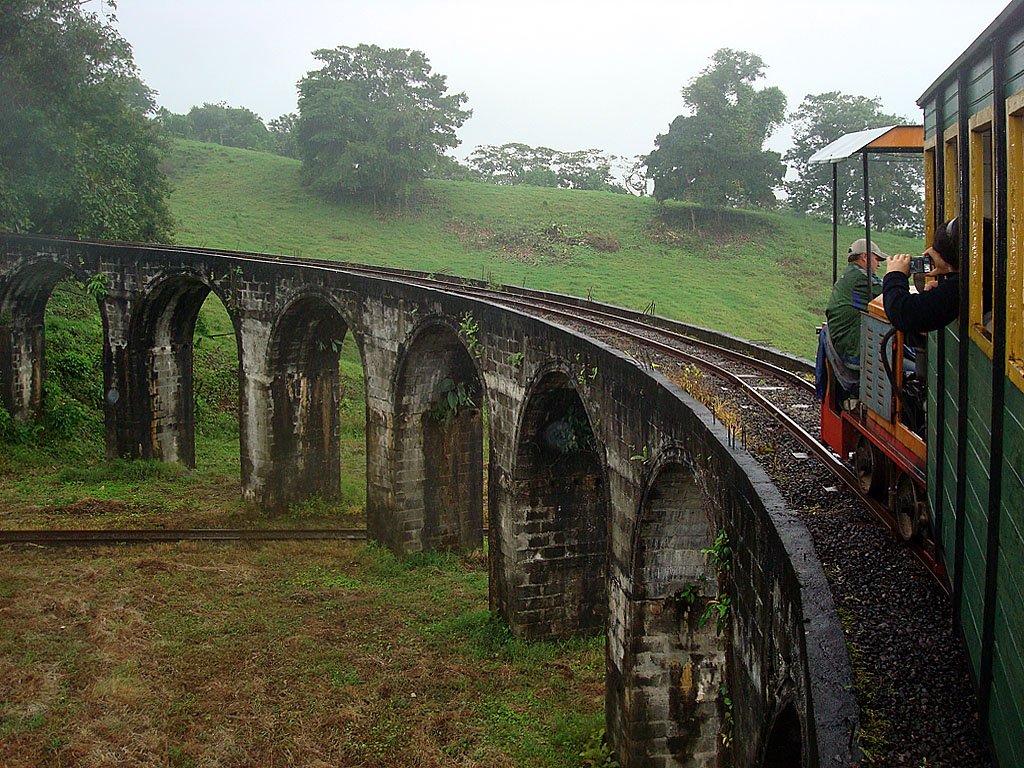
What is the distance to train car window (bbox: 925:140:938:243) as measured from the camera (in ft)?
18.5

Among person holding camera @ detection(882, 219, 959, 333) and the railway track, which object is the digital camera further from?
the railway track

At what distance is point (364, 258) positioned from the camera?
39.6 m

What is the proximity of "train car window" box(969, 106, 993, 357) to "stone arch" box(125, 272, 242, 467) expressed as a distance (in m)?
21.1

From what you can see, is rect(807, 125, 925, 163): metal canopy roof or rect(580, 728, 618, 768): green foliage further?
rect(580, 728, 618, 768): green foliage

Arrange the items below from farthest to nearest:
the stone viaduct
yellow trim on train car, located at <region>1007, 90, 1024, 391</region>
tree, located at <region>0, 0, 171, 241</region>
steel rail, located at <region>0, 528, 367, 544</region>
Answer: tree, located at <region>0, 0, 171, 241</region>, steel rail, located at <region>0, 528, 367, 544</region>, the stone viaduct, yellow trim on train car, located at <region>1007, 90, 1024, 391</region>

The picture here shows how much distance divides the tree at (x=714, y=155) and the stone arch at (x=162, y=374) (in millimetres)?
24484

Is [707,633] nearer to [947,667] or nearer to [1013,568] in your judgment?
[947,667]

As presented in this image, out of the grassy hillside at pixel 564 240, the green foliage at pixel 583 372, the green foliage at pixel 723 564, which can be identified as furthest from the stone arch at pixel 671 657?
the grassy hillside at pixel 564 240

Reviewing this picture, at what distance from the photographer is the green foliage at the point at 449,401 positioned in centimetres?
1831

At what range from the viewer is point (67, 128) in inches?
1037

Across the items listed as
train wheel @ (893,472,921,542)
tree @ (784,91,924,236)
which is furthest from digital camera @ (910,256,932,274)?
tree @ (784,91,924,236)

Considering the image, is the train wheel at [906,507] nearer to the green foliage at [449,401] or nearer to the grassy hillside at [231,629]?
the grassy hillside at [231,629]

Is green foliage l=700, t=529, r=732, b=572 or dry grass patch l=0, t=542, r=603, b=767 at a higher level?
green foliage l=700, t=529, r=732, b=572

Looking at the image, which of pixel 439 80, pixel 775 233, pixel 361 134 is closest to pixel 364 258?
pixel 361 134
